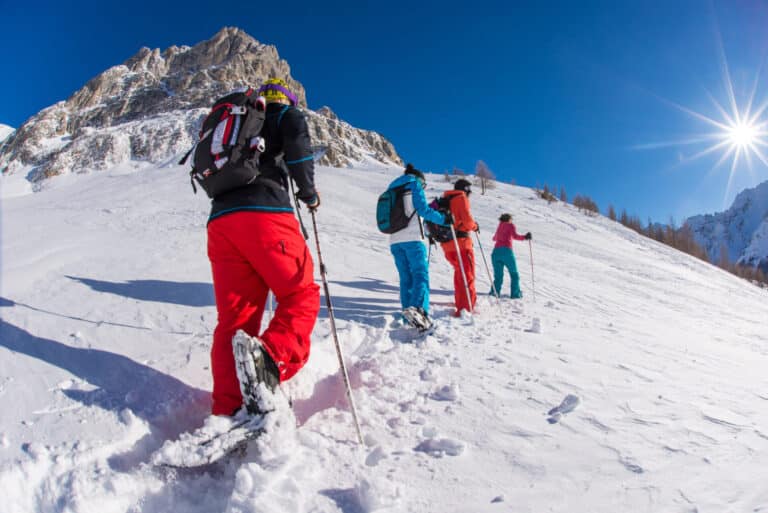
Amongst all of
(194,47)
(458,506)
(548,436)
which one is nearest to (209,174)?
(458,506)

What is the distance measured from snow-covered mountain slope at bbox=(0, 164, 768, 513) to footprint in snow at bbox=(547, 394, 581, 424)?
0.02 meters

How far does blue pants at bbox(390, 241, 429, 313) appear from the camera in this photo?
443 cm

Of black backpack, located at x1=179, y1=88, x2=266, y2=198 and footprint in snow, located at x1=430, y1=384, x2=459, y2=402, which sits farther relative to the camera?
footprint in snow, located at x1=430, y1=384, x2=459, y2=402

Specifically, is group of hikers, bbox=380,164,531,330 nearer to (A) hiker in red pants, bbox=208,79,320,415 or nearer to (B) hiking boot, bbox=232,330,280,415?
(A) hiker in red pants, bbox=208,79,320,415

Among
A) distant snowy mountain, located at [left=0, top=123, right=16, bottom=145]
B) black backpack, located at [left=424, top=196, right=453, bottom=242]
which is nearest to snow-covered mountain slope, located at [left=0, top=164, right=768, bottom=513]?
black backpack, located at [left=424, top=196, right=453, bottom=242]

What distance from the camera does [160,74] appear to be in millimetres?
114562

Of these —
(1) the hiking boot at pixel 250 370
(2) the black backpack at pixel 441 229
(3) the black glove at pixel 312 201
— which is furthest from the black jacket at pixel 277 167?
(2) the black backpack at pixel 441 229

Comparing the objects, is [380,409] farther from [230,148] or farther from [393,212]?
[393,212]

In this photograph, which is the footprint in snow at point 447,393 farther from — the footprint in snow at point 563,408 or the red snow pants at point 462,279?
the red snow pants at point 462,279

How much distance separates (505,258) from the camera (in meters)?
6.81

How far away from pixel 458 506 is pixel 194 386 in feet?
5.64

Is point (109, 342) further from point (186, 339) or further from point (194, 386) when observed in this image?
point (194, 386)

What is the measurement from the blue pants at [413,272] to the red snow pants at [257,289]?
222 centimetres

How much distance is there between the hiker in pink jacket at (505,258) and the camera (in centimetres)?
675
